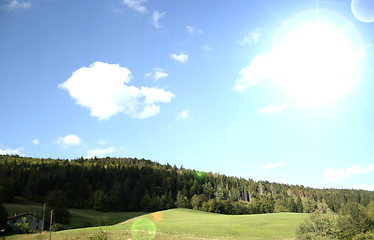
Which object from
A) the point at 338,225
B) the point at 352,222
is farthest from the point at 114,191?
the point at 352,222

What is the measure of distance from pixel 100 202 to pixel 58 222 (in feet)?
187

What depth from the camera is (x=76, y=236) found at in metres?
59.0

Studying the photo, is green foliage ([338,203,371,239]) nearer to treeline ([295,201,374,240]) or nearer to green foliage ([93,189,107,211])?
treeline ([295,201,374,240])

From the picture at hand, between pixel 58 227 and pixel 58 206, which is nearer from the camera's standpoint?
pixel 58 227

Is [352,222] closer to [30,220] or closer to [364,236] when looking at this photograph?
[364,236]

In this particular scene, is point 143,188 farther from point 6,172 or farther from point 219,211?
point 6,172

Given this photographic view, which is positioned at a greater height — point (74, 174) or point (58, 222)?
point (74, 174)

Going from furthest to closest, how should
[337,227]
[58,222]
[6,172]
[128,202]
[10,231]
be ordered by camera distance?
[6,172] < [128,202] < [58,222] < [10,231] < [337,227]

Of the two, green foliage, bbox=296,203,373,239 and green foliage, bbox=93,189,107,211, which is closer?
green foliage, bbox=296,203,373,239

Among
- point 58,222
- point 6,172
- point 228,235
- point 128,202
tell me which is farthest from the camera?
point 6,172

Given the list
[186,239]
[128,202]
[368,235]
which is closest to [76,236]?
[186,239]

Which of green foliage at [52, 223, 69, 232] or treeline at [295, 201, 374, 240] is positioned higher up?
treeline at [295, 201, 374, 240]

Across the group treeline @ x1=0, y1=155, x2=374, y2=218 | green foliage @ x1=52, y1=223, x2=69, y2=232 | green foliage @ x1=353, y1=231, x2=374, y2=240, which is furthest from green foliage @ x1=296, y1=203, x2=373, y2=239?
treeline @ x1=0, y1=155, x2=374, y2=218

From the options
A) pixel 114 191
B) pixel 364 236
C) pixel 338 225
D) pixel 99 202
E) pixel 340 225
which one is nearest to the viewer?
pixel 364 236
